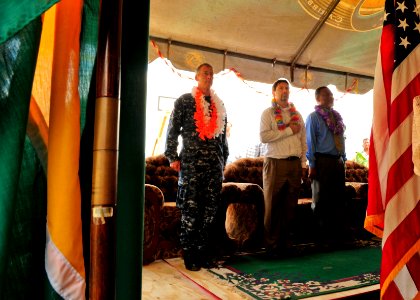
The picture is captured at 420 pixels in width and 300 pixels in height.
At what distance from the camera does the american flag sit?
1508 millimetres

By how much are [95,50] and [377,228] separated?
1.47 meters

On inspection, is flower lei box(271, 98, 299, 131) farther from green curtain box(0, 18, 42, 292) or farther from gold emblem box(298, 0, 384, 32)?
green curtain box(0, 18, 42, 292)

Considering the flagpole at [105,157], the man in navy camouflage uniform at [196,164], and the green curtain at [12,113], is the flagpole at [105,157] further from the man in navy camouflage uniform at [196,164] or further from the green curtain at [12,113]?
the man in navy camouflage uniform at [196,164]

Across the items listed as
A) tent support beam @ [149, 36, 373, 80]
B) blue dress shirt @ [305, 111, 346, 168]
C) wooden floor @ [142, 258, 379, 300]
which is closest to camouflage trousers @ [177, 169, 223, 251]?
wooden floor @ [142, 258, 379, 300]

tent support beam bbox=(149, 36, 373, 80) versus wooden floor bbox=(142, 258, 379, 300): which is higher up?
tent support beam bbox=(149, 36, 373, 80)

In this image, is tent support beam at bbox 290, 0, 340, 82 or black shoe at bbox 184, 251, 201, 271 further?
tent support beam at bbox 290, 0, 340, 82

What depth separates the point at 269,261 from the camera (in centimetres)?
327

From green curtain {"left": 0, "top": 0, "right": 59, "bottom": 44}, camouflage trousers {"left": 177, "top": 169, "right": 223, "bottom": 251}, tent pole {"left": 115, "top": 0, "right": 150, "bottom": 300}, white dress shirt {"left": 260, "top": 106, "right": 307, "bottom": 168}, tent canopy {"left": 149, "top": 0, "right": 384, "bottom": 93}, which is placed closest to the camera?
green curtain {"left": 0, "top": 0, "right": 59, "bottom": 44}

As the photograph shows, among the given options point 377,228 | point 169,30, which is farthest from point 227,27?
point 377,228

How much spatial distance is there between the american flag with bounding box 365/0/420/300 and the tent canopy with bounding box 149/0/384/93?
83.2 inches

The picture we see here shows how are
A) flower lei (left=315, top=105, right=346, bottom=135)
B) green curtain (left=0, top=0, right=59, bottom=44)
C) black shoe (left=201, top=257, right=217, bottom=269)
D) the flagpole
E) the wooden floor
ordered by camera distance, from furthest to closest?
flower lei (left=315, top=105, right=346, bottom=135)
black shoe (left=201, top=257, right=217, bottom=269)
the wooden floor
the flagpole
green curtain (left=0, top=0, right=59, bottom=44)

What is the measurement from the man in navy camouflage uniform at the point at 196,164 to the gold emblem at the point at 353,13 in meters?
1.58

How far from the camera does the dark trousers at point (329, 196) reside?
142 inches

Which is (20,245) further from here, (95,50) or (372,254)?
(372,254)
